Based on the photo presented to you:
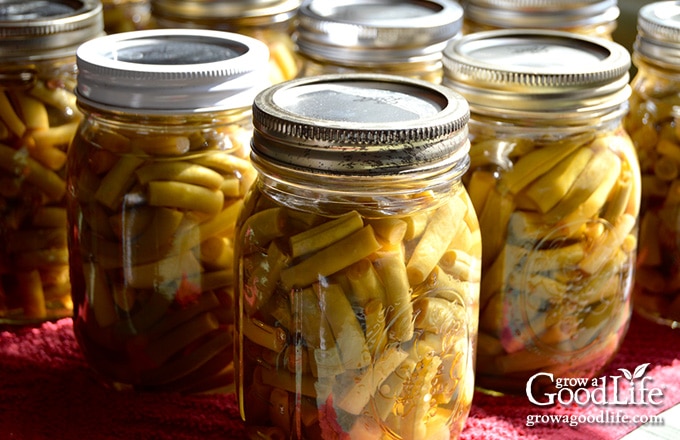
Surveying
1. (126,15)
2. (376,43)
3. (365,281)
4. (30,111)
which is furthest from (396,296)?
(126,15)

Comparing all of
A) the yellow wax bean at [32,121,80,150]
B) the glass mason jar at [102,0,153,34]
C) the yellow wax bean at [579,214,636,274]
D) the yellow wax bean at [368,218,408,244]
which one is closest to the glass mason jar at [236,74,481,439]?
the yellow wax bean at [368,218,408,244]

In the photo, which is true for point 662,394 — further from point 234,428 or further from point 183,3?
point 183,3

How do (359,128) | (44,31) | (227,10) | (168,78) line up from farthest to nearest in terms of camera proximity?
1. (227,10)
2. (44,31)
3. (168,78)
4. (359,128)

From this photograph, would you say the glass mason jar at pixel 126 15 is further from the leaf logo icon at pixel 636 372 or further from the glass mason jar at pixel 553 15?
the leaf logo icon at pixel 636 372

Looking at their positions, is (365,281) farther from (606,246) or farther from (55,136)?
(55,136)

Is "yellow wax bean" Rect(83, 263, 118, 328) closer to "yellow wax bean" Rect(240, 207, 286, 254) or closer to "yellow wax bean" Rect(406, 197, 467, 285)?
"yellow wax bean" Rect(240, 207, 286, 254)

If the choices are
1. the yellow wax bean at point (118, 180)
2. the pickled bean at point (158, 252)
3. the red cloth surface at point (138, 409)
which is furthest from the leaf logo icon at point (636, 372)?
the yellow wax bean at point (118, 180)

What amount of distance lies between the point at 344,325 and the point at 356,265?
40 mm

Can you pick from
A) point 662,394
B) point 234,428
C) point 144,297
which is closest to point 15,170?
point 144,297

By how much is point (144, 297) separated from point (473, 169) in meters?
0.27

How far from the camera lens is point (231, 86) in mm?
736

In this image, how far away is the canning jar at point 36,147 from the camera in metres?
0.85

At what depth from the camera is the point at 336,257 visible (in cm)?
63

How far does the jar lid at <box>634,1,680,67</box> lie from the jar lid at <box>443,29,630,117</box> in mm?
83
